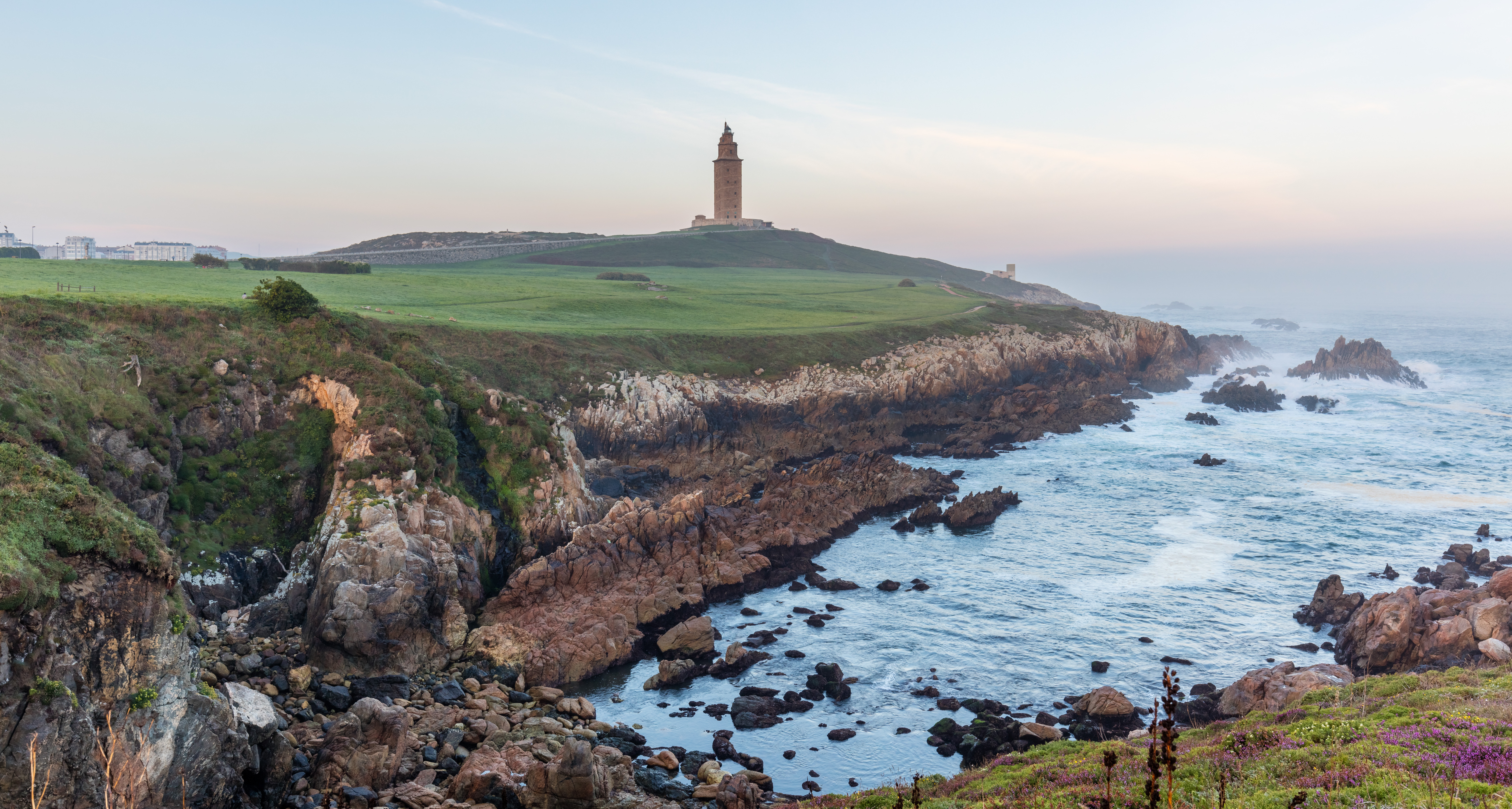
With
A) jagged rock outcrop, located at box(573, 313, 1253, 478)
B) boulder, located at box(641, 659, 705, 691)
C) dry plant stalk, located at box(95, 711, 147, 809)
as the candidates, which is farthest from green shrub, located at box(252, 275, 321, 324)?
dry plant stalk, located at box(95, 711, 147, 809)

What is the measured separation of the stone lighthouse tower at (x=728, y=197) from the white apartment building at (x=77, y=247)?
9649cm

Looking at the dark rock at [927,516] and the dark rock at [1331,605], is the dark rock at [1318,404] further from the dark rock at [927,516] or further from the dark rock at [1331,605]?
the dark rock at [1331,605]

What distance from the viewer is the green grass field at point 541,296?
44750 mm

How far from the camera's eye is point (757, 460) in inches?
1762

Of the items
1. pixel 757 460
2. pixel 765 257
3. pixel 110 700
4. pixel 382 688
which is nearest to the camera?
pixel 110 700

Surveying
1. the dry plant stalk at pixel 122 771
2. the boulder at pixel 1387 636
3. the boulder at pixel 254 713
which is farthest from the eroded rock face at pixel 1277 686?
the dry plant stalk at pixel 122 771

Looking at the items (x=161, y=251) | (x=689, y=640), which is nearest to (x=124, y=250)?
(x=161, y=251)

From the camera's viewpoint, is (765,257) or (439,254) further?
(765,257)

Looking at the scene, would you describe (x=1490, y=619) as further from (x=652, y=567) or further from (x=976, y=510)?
(x=652, y=567)

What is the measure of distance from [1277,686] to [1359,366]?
8320 centimetres

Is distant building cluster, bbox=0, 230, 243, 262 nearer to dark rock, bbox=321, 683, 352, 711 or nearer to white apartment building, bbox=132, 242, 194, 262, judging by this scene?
white apartment building, bbox=132, 242, 194, 262

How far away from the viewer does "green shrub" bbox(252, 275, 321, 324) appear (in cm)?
3225

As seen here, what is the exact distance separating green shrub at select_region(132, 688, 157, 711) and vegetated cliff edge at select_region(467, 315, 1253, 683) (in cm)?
947

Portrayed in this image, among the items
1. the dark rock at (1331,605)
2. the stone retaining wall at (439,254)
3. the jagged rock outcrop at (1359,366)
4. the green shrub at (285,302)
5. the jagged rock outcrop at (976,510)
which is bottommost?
the dark rock at (1331,605)
